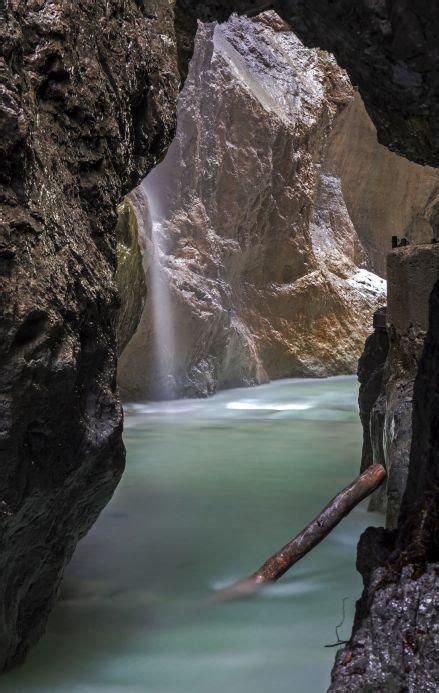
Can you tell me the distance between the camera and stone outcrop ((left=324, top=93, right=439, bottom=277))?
23.0 meters

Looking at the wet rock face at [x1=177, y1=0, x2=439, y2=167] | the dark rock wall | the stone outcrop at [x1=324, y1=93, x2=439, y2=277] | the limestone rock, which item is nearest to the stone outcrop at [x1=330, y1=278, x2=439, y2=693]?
the wet rock face at [x1=177, y1=0, x2=439, y2=167]

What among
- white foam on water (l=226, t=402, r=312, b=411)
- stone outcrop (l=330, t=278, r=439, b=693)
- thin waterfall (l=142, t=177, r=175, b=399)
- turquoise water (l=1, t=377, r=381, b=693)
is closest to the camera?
stone outcrop (l=330, t=278, r=439, b=693)

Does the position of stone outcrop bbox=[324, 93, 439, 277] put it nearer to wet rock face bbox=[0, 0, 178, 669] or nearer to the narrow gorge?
the narrow gorge

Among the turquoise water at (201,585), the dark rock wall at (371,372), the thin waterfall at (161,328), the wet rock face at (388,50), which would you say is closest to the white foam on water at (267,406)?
the thin waterfall at (161,328)

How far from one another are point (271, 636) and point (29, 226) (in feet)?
7.45

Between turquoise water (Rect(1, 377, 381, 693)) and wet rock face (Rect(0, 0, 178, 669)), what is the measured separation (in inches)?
14.1

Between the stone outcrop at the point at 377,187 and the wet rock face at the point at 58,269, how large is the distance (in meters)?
20.0

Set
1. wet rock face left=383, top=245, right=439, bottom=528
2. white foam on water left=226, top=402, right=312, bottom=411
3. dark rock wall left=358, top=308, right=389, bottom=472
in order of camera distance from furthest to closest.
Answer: white foam on water left=226, top=402, right=312, bottom=411, dark rock wall left=358, top=308, right=389, bottom=472, wet rock face left=383, top=245, right=439, bottom=528

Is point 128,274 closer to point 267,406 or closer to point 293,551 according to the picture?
point 293,551

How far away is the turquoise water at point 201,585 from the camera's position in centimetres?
322

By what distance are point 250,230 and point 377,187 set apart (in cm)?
903

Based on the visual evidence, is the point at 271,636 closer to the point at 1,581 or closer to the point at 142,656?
the point at 142,656

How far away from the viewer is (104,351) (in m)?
A: 3.14

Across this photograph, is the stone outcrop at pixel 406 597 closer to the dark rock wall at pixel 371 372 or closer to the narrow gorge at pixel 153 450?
the narrow gorge at pixel 153 450
